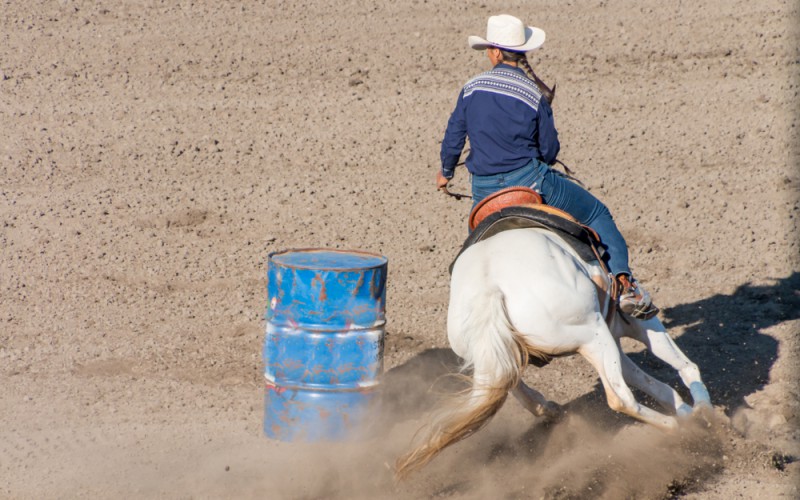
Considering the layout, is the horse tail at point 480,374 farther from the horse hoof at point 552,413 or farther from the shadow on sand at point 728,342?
the shadow on sand at point 728,342

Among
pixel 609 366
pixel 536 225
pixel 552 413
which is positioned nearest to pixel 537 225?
pixel 536 225

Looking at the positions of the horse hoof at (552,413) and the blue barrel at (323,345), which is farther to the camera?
the horse hoof at (552,413)

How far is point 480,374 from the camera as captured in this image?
5.08 metres

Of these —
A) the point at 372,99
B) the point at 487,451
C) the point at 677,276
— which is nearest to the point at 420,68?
the point at 372,99

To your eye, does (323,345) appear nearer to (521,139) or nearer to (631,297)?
(521,139)

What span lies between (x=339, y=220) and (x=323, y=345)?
12.9ft

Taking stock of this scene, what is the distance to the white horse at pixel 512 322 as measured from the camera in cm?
505

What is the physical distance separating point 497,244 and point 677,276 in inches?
160

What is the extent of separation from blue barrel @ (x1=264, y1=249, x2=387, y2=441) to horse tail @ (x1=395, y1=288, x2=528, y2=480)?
2.39 feet

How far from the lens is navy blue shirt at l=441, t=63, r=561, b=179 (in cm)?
588

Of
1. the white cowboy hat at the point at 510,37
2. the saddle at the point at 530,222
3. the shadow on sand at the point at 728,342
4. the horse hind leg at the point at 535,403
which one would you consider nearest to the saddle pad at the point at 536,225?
the saddle at the point at 530,222

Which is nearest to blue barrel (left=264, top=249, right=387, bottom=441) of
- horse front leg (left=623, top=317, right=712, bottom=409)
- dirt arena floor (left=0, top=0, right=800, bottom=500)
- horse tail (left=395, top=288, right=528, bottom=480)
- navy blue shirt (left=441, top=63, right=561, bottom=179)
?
dirt arena floor (left=0, top=0, right=800, bottom=500)

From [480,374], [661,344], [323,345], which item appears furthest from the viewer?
[661,344]

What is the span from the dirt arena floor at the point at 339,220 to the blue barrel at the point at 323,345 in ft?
0.58
